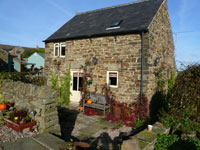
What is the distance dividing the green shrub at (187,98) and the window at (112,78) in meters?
3.78

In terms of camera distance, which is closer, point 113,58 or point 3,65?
point 113,58

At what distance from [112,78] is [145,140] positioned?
511cm

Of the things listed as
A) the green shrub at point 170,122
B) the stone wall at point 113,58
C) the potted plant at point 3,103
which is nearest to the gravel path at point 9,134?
the potted plant at point 3,103

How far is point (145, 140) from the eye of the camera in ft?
12.5

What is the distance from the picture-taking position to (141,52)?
7.72 meters

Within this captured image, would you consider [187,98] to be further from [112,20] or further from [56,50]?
[56,50]

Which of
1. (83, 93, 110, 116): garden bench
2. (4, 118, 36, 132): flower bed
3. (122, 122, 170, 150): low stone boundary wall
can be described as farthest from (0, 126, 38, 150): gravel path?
(83, 93, 110, 116): garden bench

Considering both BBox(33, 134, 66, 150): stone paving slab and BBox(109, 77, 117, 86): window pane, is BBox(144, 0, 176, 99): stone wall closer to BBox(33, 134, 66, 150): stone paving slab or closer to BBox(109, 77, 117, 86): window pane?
BBox(109, 77, 117, 86): window pane

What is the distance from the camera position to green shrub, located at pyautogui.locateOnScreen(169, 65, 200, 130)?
4680mm

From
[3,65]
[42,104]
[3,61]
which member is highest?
[3,61]

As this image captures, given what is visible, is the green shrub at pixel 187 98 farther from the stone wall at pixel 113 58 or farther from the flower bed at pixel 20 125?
the flower bed at pixel 20 125

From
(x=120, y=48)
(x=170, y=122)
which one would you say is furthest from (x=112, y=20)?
(x=170, y=122)

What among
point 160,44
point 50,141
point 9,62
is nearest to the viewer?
point 50,141

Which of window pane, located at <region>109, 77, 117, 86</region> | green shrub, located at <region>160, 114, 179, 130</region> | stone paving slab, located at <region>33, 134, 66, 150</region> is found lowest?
green shrub, located at <region>160, 114, 179, 130</region>
